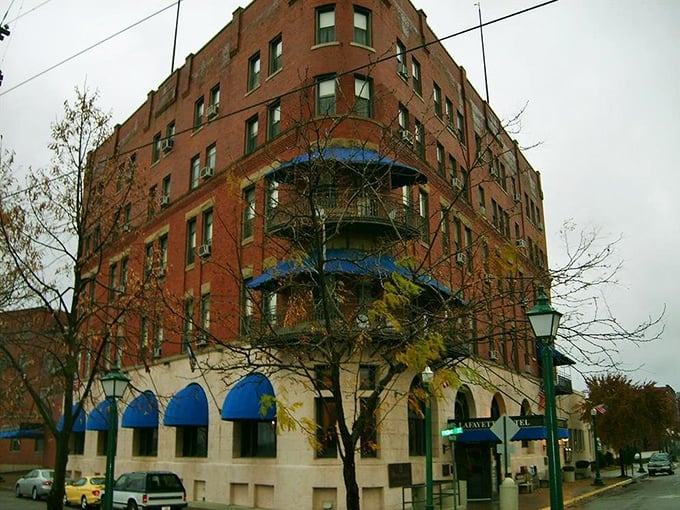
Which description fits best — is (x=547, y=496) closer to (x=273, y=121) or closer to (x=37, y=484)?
(x=273, y=121)

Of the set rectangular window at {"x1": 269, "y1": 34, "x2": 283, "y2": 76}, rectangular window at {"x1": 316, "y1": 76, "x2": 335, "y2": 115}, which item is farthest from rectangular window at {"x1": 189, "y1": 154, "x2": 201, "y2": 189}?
rectangular window at {"x1": 316, "y1": 76, "x2": 335, "y2": 115}

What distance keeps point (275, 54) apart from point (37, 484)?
23543mm

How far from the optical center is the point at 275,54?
3022 cm

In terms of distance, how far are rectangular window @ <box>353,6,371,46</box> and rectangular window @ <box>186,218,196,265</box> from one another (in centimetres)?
1186

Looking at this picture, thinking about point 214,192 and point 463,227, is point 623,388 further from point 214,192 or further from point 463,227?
point 214,192

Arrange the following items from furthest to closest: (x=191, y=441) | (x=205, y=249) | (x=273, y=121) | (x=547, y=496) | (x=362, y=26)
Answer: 1. (x=547, y=496)
2. (x=191, y=441)
3. (x=205, y=249)
4. (x=273, y=121)
5. (x=362, y=26)

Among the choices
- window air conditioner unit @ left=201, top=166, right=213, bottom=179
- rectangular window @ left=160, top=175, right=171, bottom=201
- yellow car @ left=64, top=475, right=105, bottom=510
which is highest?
rectangular window @ left=160, top=175, right=171, bottom=201

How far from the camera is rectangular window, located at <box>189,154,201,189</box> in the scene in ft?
113

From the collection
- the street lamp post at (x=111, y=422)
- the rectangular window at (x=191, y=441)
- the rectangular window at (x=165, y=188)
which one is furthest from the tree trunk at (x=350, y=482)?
the rectangular window at (x=165, y=188)

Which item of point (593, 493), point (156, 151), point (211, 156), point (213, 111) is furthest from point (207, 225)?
point (593, 493)

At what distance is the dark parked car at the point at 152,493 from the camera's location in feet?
77.7

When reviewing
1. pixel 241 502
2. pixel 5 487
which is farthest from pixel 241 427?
pixel 5 487

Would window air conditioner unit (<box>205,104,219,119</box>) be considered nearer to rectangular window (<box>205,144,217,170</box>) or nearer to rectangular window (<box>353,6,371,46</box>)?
rectangular window (<box>205,144,217,170</box>)

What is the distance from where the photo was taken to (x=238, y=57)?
32469 mm
